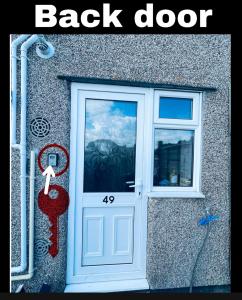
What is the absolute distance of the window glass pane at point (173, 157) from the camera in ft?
8.71

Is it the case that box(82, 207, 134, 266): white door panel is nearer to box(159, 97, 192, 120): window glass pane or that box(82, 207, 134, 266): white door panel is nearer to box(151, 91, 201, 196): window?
box(151, 91, 201, 196): window

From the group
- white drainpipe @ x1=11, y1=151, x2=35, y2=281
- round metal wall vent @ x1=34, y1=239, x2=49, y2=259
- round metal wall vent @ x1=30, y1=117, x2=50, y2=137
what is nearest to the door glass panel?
round metal wall vent @ x1=30, y1=117, x2=50, y2=137

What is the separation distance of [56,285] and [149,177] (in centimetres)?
180

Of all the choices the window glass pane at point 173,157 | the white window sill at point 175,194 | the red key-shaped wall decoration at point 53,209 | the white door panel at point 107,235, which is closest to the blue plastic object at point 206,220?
the white window sill at point 175,194

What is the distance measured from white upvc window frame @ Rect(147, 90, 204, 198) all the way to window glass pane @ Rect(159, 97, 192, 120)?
5cm

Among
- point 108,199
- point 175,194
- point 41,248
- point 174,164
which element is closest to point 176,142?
point 174,164

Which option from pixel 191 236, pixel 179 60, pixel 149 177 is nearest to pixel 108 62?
pixel 179 60

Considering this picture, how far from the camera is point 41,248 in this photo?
235 cm

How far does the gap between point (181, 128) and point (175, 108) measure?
0.29 m

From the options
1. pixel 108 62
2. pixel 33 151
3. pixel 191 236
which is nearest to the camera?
pixel 33 151

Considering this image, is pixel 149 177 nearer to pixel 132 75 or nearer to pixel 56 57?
pixel 132 75

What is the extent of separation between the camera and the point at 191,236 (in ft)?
8.54

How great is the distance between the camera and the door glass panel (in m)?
2.53

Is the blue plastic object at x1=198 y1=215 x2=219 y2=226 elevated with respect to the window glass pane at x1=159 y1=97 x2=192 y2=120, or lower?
lower
